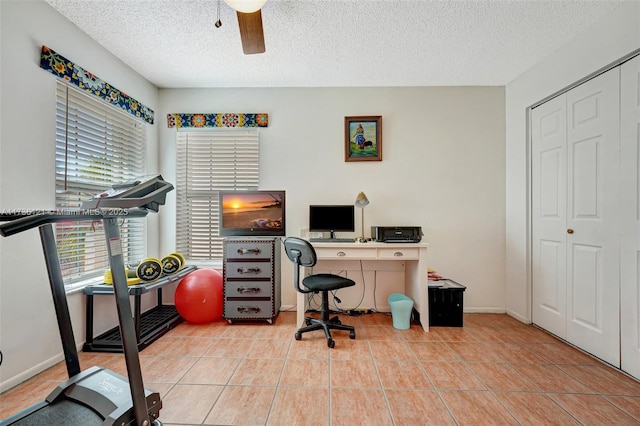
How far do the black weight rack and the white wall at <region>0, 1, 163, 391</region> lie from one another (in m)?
0.19

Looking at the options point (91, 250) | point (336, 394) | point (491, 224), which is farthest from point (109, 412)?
point (491, 224)

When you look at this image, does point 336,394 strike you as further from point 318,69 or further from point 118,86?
point 118,86

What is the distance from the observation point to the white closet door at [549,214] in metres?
2.29

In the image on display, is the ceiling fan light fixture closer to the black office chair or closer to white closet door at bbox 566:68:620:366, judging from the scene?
the black office chair

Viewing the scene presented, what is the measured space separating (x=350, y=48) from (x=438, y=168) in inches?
61.9

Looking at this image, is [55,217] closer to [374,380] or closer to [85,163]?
[85,163]

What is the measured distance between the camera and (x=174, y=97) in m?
3.09

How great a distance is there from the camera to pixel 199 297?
2564 millimetres

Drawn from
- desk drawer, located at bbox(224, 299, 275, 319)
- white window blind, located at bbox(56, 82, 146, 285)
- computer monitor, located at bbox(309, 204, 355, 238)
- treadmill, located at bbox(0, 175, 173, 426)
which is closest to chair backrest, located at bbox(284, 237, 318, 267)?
computer monitor, located at bbox(309, 204, 355, 238)

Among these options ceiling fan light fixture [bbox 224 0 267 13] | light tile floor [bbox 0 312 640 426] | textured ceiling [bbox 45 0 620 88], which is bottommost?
light tile floor [bbox 0 312 640 426]

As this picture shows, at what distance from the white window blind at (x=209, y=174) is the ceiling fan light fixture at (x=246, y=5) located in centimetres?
161

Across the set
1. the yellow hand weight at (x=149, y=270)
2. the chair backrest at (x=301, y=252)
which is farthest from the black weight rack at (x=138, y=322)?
the chair backrest at (x=301, y=252)

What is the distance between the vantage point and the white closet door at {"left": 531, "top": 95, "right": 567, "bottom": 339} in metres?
2.29

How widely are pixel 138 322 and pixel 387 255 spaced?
2190mm
